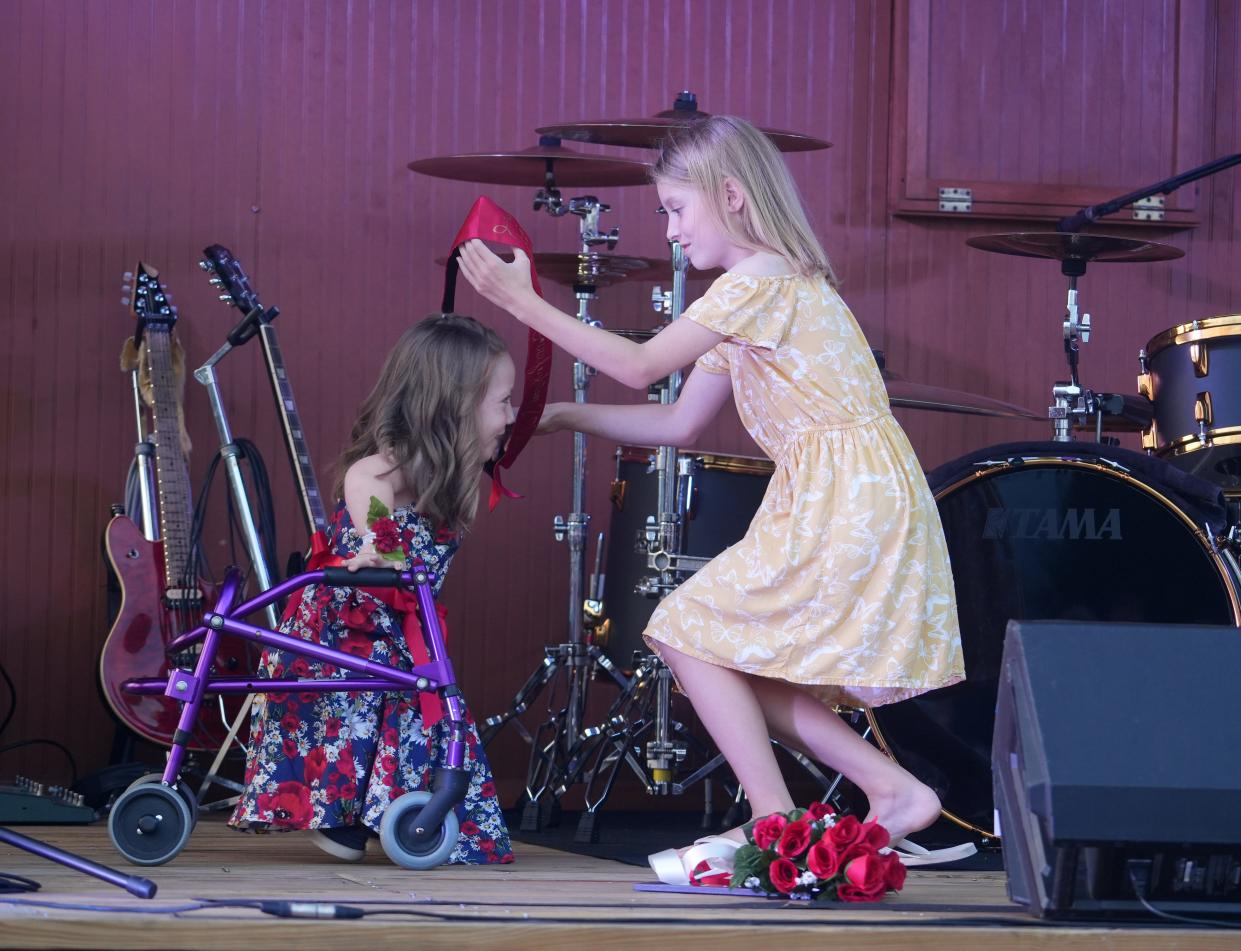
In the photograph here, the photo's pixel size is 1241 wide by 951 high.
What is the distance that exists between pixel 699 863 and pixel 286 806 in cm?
98

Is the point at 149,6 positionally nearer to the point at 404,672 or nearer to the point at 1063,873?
the point at 404,672

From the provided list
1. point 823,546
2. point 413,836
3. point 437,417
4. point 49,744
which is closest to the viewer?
point 823,546

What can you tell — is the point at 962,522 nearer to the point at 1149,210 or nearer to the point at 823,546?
the point at 823,546

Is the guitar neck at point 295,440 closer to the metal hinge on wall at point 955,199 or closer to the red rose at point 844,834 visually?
the red rose at point 844,834

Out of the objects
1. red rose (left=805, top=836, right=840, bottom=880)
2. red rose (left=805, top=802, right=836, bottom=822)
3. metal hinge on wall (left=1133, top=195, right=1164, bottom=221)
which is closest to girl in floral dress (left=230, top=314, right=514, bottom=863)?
red rose (left=805, top=802, right=836, bottom=822)

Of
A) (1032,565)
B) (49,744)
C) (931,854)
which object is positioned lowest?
(49,744)

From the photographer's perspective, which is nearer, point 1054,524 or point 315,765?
point 315,765

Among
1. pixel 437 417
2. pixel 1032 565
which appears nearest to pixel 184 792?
pixel 437 417

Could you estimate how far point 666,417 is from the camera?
3111 millimetres

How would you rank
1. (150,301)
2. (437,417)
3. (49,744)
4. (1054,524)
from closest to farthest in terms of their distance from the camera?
(437,417)
(1054,524)
(150,301)
(49,744)

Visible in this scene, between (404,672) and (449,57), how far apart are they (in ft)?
7.92

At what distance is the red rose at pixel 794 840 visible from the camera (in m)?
2.46

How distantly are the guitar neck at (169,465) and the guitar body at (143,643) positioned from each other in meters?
0.05

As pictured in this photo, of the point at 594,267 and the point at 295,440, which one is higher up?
the point at 594,267
